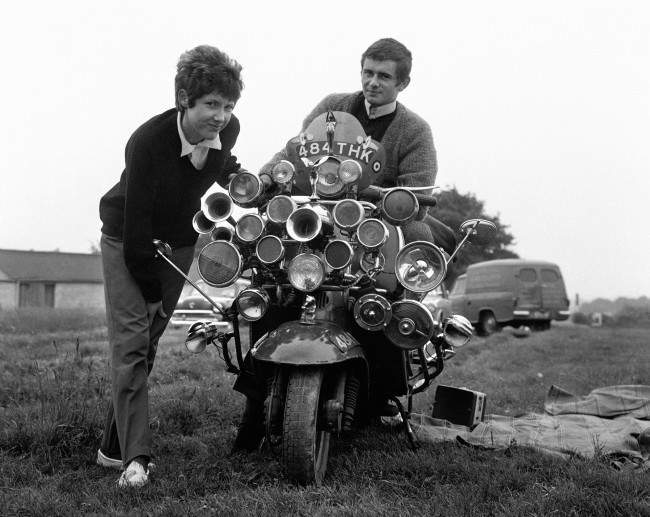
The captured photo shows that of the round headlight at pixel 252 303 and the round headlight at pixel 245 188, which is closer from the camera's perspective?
the round headlight at pixel 252 303

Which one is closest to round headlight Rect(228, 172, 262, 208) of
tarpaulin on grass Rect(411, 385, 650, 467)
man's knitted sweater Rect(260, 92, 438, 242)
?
man's knitted sweater Rect(260, 92, 438, 242)

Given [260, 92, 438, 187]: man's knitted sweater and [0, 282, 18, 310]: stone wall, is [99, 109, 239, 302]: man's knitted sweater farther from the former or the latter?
[0, 282, 18, 310]: stone wall

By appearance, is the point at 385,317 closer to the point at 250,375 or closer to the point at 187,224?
the point at 250,375

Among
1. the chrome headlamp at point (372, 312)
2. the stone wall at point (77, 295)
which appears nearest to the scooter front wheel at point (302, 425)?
the chrome headlamp at point (372, 312)

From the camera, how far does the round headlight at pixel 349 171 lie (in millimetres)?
3367

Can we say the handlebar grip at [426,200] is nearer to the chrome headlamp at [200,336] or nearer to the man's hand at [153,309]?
the chrome headlamp at [200,336]

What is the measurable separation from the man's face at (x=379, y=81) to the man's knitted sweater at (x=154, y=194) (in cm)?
88

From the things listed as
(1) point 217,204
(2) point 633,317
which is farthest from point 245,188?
(2) point 633,317

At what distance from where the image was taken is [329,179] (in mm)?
3439

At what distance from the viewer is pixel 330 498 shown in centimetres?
287

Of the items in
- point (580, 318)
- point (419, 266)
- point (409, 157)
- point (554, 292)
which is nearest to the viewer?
point (419, 266)

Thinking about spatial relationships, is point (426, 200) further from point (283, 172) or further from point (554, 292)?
point (554, 292)

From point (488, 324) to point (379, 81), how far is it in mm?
17141

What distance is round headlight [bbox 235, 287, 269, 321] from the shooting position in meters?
3.32
